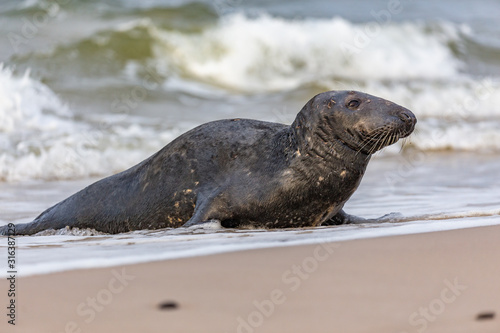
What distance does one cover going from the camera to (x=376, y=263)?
11.0 feet

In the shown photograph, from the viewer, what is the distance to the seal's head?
4.39 m

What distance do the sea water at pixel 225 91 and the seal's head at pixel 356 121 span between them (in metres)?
0.48

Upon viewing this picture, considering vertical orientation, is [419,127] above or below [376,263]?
above

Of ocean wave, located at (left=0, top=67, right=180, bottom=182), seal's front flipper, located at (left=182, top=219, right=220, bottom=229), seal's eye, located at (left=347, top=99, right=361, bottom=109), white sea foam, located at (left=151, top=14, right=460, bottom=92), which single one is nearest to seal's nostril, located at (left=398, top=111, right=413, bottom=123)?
seal's eye, located at (left=347, top=99, right=361, bottom=109)

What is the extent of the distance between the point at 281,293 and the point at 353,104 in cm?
181

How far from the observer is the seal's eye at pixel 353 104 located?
4.54 meters

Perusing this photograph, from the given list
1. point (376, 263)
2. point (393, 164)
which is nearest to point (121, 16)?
point (393, 164)

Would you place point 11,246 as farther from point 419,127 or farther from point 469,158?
point 419,127

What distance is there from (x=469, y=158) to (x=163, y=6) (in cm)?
879

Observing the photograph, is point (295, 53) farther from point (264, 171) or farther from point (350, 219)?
point (264, 171)

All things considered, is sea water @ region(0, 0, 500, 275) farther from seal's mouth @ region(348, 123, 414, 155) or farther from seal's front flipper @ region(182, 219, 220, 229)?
seal's mouth @ region(348, 123, 414, 155)

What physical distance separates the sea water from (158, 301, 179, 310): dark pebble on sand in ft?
1.75

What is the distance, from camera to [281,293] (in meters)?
3.00

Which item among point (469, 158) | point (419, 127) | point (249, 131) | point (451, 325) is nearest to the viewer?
point (451, 325)
